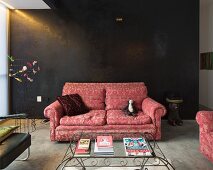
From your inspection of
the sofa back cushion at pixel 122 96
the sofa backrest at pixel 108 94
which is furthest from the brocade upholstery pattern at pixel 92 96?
the sofa back cushion at pixel 122 96

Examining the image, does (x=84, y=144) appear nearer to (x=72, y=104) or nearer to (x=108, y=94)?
(x=72, y=104)

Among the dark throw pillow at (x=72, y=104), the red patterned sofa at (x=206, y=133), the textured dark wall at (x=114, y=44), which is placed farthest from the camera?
the textured dark wall at (x=114, y=44)

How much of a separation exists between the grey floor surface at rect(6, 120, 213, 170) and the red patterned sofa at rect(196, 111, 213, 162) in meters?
0.12

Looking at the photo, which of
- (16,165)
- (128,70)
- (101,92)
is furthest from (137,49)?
(16,165)

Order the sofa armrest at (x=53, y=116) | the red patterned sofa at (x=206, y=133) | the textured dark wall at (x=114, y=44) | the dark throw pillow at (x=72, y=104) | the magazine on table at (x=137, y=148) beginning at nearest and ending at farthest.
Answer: the magazine on table at (x=137, y=148) < the red patterned sofa at (x=206, y=133) < the sofa armrest at (x=53, y=116) < the dark throw pillow at (x=72, y=104) < the textured dark wall at (x=114, y=44)

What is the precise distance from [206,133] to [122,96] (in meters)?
1.67

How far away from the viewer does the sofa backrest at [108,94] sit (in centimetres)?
395

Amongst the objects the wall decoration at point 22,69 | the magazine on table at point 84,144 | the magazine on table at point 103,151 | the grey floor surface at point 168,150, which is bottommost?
the grey floor surface at point 168,150

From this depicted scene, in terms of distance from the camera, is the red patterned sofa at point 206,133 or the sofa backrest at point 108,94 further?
the sofa backrest at point 108,94

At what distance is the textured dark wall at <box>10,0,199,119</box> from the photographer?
4559mm

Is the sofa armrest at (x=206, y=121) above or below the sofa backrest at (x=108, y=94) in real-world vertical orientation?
below

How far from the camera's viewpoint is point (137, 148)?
2.22 meters

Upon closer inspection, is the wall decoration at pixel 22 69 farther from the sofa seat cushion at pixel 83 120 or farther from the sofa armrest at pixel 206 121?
the sofa armrest at pixel 206 121

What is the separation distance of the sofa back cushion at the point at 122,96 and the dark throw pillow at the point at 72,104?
0.47 metres
